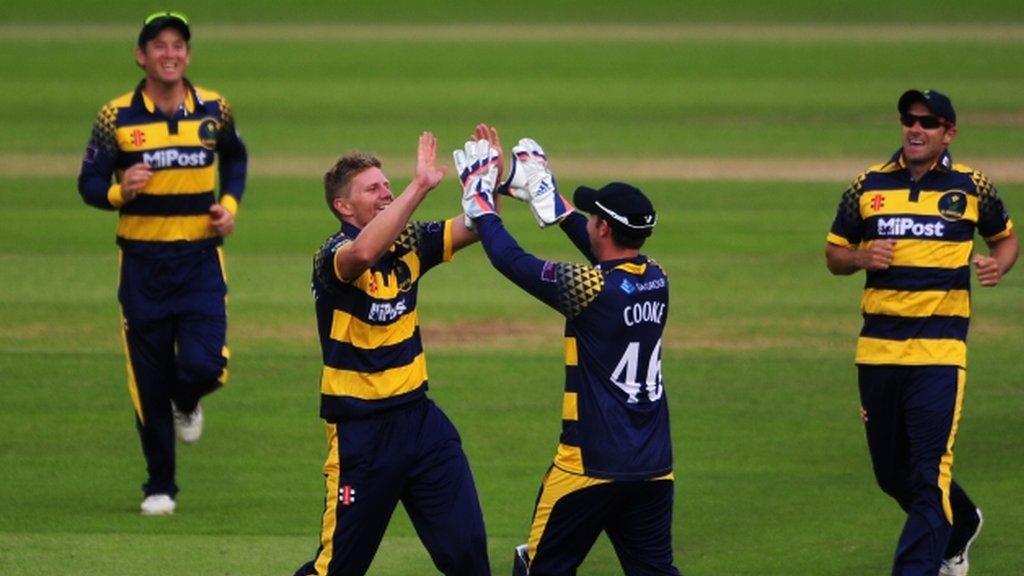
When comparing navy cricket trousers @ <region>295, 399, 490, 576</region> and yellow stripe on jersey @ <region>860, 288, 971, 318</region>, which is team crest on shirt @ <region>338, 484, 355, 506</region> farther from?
yellow stripe on jersey @ <region>860, 288, 971, 318</region>

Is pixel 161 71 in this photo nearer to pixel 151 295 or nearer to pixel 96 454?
pixel 151 295

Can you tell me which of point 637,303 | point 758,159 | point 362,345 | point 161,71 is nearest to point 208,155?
point 161,71

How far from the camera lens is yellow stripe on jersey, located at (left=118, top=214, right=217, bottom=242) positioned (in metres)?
10.4

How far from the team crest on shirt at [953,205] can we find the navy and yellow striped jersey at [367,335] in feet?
8.30

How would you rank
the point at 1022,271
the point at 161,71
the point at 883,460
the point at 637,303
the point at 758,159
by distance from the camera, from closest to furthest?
the point at 637,303
the point at 883,460
the point at 161,71
the point at 1022,271
the point at 758,159

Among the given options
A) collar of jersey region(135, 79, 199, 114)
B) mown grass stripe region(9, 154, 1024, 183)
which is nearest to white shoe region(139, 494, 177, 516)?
collar of jersey region(135, 79, 199, 114)

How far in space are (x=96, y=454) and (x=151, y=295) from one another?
172cm

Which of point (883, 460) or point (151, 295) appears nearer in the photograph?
point (883, 460)

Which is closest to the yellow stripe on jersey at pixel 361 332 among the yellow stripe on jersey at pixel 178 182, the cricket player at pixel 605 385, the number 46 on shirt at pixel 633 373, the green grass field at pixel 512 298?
the cricket player at pixel 605 385

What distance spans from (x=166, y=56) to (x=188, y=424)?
1974mm

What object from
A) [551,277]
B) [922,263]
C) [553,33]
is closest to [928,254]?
[922,263]

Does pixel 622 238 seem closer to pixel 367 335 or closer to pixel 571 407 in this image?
pixel 571 407

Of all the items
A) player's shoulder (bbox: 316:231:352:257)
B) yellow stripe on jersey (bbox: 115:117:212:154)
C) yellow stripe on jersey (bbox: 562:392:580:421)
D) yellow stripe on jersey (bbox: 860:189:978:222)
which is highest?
yellow stripe on jersey (bbox: 115:117:212:154)

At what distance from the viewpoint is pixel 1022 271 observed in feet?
56.6
